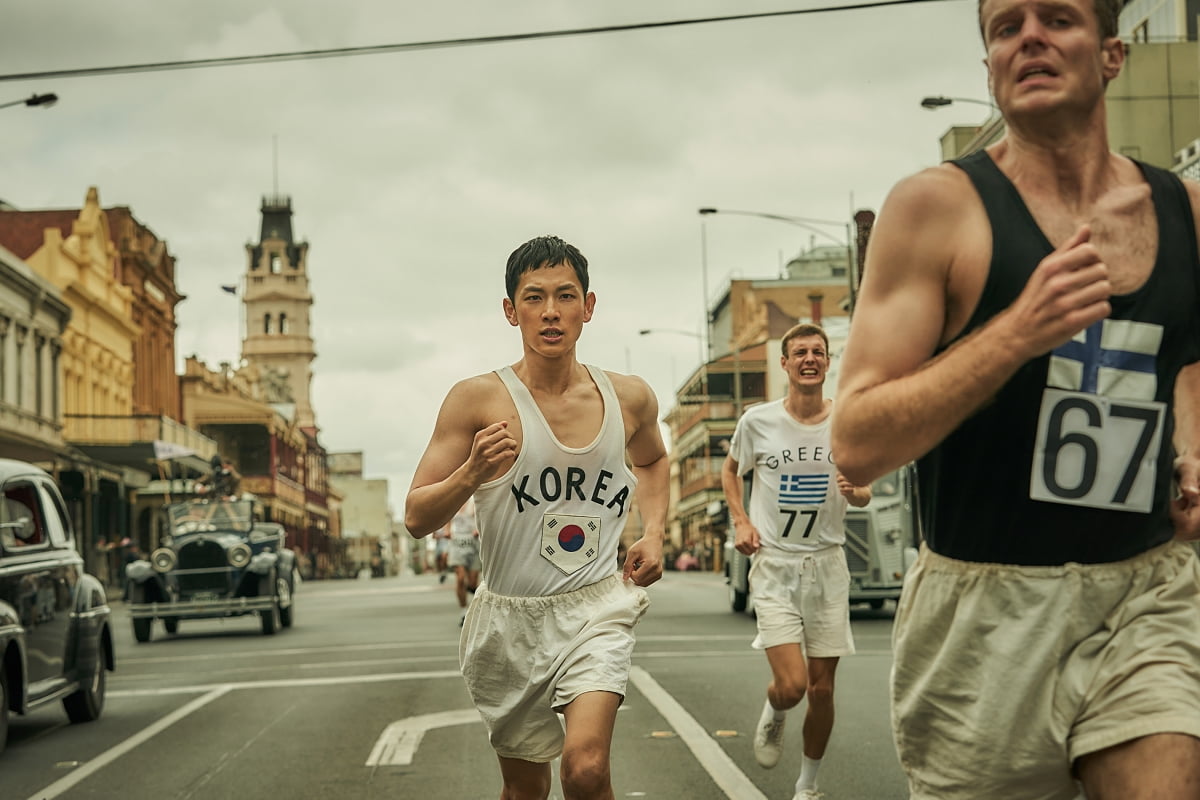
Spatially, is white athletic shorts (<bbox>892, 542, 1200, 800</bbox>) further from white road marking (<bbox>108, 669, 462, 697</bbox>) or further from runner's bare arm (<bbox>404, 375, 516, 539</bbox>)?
white road marking (<bbox>108, 669, 462, 697</bbox>)

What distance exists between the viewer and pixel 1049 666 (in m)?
3.15

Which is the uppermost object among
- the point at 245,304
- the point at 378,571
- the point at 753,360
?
the point at 245,304

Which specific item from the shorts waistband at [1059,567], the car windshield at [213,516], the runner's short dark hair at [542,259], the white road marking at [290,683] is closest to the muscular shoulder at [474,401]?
the runner's short dark hair at [542,259]

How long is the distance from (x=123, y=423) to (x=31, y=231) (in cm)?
778

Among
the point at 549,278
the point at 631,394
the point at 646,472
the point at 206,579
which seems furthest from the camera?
the point at 206,579

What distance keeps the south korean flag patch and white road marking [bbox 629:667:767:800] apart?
3033mm

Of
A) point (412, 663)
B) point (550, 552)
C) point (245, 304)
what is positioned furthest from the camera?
point (245, 304)

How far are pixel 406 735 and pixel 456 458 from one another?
19.2 feet

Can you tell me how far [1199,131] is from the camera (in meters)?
45.9

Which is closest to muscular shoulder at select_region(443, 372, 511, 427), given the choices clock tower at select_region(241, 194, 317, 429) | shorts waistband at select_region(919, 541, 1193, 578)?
shorts waistband at select_region(919, 541, 1193, 578)

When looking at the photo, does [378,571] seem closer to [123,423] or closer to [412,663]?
[123,423]

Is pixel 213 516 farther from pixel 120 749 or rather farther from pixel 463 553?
pixel 120 749

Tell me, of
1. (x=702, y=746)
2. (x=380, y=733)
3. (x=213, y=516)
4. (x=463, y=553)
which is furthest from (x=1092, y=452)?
(x=213, y=516)

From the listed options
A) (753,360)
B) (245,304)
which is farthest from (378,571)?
(245,304)
